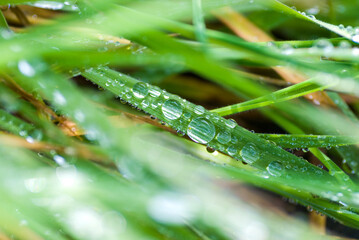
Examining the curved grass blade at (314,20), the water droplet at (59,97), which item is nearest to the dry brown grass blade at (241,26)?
the curved grass blade at (314,20)

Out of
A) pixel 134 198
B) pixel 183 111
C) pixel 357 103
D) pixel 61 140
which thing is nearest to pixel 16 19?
pixel 61 140

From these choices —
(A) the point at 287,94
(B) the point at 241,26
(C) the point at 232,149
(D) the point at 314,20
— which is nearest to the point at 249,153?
(C) the point at 232,149

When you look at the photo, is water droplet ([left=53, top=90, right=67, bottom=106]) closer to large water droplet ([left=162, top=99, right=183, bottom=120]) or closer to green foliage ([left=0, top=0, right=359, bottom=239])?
green foliage ([left=0, top=0, right=359, bottom=239])

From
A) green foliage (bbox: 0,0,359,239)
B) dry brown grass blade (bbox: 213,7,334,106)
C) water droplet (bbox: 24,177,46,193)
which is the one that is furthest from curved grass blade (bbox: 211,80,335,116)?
water droplet (bbox: 24,177,46,193)

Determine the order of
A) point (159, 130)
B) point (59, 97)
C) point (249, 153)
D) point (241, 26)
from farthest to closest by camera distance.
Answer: point (241, 26) → point (159, 130) → point (249, 153) → point (59, 97)

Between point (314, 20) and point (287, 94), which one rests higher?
point (314, 20)

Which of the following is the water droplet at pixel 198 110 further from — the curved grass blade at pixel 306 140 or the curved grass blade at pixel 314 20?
the curved grass blade at pixel 314 20

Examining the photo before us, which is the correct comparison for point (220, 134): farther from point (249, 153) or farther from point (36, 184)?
point (36, 184)
